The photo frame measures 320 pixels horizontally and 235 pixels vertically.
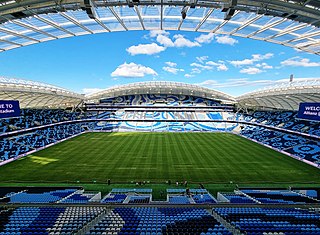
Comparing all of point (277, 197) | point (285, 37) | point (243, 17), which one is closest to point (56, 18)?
point (243, 17)

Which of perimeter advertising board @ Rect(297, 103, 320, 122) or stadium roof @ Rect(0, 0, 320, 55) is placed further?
perimeter advertising board @ Rect(297, 103, 320, 122)

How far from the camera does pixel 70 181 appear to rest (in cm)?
2091

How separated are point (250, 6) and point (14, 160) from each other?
32259 mm

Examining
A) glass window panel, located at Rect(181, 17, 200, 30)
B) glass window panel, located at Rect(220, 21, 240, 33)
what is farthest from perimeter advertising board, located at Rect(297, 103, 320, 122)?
glass window panel, located at Rect(181, 17, 200, 30)

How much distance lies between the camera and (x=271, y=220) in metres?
9.68

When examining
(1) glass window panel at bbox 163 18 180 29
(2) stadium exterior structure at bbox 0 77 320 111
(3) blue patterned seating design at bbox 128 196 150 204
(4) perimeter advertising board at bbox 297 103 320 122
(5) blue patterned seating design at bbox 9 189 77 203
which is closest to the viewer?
(1) glass window panel at bbox 163 18 180 29

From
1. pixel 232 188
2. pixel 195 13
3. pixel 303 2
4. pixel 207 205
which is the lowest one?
pixel 232 188

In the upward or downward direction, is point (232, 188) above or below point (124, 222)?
below

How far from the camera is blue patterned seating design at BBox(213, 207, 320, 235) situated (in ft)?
27.7

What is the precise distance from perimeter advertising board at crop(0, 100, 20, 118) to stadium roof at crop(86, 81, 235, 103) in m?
39.6

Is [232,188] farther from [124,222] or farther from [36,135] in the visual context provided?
[36,135]

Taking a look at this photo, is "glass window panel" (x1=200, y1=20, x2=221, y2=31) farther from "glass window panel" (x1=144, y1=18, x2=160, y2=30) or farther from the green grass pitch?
the green grass pitch

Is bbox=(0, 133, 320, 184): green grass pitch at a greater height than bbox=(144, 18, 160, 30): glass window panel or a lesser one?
lesser

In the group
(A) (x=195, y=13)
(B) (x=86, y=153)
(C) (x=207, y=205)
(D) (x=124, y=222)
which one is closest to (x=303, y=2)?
(A) (x=195, y=13)
